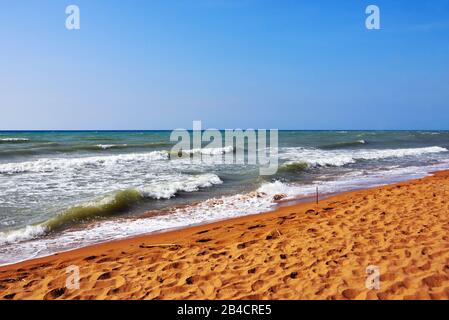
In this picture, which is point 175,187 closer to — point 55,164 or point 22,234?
point 22,234

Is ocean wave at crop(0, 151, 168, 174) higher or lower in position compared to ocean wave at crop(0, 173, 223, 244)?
higher

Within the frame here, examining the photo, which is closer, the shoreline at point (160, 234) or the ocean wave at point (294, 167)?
the shoreline at point (160, 234)

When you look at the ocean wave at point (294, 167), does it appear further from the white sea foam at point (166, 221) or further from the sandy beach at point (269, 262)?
the sandy beach at point (269, 262)

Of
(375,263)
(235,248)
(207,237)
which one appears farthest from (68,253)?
(375,263)

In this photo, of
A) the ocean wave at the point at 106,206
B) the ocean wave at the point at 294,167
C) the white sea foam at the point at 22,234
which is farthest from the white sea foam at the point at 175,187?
the ocean wave at the point at 294,167

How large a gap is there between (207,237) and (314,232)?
1.85 metres

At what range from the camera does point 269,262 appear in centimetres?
459

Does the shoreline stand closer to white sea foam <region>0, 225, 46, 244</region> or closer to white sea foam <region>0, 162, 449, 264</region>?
white sea foam <region>0, 162, 449, 264</region>

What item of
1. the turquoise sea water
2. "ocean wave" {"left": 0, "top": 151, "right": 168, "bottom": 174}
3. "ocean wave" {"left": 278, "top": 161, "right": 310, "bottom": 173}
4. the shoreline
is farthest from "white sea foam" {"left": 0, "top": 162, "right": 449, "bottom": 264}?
"ocean wave" {"left": 0, "top": 151, "right": 168, "bottom": 174}

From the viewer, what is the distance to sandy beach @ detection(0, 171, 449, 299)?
380 centimetres

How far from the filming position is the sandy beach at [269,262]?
3.80m
